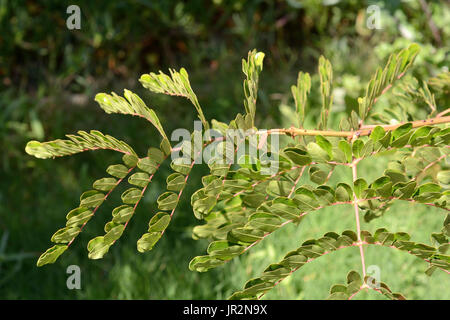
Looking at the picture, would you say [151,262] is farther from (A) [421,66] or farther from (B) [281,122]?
(A) [421,66]

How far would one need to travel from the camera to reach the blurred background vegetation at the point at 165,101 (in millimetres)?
1934

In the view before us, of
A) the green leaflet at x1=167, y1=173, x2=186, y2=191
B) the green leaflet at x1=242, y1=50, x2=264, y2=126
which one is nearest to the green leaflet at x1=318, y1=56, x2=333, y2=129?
the green leaflet at x1=242, y1=50, x2=264, y2=126

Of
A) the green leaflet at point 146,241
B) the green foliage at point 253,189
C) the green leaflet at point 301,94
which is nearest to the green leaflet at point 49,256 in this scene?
the green foliage at point 253,189

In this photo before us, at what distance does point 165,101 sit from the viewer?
3.02 meters

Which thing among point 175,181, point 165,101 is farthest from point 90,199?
point 165,101

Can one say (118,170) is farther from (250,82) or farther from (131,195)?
(250,82)

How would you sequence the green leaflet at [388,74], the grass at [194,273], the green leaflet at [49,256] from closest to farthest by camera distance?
the green leaflet at [49,256], the green leaflet at [388,74], the grass at [194,273]

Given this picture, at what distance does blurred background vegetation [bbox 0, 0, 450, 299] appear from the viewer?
1.93 metres

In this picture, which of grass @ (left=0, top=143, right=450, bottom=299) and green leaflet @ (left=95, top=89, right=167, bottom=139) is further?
grass @ (left=0, top=143, right=450, bottom=299)

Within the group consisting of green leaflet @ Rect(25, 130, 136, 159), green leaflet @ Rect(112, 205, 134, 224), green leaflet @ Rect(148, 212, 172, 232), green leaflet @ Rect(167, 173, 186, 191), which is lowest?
green leaflet @ Rect(148, 212, 172, 232)

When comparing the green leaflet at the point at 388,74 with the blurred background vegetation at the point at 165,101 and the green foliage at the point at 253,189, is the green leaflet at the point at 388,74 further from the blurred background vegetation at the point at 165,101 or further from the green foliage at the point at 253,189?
the blurred background vegetation at the point at 165,101

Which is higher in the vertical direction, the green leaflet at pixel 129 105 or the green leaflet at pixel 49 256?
the green leaflet at pixel 129 105

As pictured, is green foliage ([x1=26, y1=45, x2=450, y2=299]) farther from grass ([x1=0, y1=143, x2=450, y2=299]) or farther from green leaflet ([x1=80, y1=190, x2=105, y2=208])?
grass ([x1=0, y1=143, x2=450, y2=299])

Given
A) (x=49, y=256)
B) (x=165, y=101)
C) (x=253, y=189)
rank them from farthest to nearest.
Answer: (x=165, y=101) → (x=253, y=189) → (x=49, y=256)
